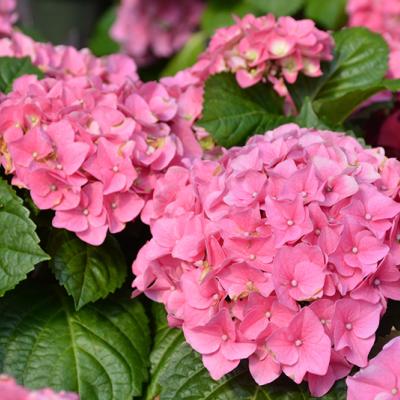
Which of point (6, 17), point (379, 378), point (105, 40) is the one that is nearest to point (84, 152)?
point (379, 378)

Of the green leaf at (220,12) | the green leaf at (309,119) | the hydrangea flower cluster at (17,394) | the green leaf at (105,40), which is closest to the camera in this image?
the hydrangea flower cluster at (17,394)

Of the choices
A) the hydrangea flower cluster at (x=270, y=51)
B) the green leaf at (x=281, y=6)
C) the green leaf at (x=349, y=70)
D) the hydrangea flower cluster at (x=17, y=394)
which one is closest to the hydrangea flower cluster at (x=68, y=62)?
the hydrangea flower cluster at (x=270, y=51)

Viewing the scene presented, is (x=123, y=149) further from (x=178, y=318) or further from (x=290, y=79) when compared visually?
(x=290, y=79)

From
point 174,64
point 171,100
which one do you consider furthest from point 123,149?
point 174,64

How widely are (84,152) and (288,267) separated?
0.37m

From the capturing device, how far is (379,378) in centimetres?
108

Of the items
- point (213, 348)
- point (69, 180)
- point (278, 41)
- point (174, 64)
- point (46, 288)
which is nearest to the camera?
point (213, 348)

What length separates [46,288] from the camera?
1.43 meters

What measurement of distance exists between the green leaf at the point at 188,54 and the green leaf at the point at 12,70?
155 centimetres

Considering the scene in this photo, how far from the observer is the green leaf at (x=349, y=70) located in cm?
168

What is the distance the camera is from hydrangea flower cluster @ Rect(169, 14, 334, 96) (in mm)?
1561

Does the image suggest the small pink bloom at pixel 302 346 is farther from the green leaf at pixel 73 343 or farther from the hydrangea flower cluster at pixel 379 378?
the green leaf at pixel 73 343

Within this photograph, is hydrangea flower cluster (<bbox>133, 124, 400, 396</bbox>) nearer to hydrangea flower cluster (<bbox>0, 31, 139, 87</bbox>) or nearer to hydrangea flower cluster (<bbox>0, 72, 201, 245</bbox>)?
hydrangea flower cluster (<bbox>0, 72, 201, 245</bbox>)

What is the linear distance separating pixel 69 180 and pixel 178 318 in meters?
0.27
